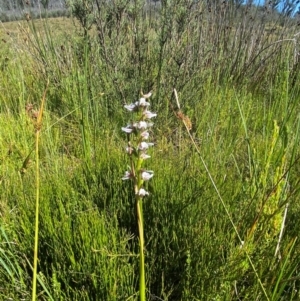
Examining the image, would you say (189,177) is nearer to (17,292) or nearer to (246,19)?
(17,292)

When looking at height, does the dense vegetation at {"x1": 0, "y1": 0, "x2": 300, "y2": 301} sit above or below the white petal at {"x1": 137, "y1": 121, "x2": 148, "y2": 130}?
below

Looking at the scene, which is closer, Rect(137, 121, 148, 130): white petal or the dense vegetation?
Rect(137, 121, 148, 130): white petal

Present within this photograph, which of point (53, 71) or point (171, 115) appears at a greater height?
point (53, 71)

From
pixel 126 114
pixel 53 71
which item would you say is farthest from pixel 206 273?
pixel 53 71

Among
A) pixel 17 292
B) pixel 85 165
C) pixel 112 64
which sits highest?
pixel 112 64

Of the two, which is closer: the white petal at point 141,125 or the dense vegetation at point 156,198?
the white petal at point 141,125

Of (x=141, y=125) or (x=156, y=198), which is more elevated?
(x=141, y=125)

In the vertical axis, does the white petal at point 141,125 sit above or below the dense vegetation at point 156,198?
above

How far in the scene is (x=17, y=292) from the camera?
1.21 meters

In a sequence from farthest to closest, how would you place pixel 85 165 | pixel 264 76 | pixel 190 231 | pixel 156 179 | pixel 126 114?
1. pixel 264 76
2. pixel 126 114
3. pixel 85 165
4. pixel 156 179
5. pixel 190 231

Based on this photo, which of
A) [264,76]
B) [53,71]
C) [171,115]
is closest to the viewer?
[171,115]

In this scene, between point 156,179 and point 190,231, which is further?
point 156,179

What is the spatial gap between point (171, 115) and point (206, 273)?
5.54 ft

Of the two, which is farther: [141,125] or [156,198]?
[156,198]
